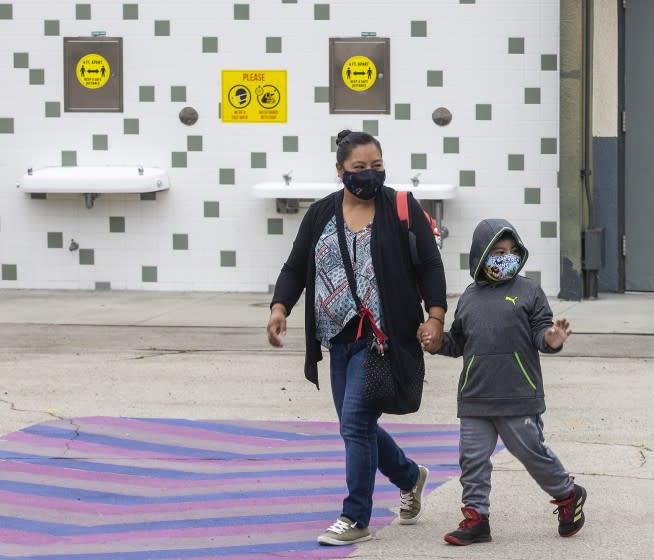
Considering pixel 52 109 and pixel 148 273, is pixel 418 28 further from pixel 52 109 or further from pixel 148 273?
pixel 52 109

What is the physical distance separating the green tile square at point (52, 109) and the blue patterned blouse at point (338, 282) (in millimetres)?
11349

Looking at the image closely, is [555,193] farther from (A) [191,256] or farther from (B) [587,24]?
(A) [191,256]

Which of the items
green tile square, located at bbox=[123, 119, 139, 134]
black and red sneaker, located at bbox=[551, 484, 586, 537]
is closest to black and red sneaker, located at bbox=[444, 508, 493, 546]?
black and red sneaker, located at bbox=[551, 484, 586, 537]

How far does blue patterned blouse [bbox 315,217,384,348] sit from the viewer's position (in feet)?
20.9

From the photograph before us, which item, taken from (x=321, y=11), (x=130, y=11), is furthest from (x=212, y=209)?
(x=321, y=11)

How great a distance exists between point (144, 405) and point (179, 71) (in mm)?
7923

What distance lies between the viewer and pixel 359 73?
665 inches

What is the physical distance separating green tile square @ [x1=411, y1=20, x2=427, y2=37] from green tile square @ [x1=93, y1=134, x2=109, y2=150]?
12.3 feet

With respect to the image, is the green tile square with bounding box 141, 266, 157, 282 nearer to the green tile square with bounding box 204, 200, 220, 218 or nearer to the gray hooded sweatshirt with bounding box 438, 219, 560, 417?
the green tile square with bounding box 204, 200, 220, 218

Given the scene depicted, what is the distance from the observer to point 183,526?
22.0 feet

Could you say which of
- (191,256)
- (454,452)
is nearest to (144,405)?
(454,452)

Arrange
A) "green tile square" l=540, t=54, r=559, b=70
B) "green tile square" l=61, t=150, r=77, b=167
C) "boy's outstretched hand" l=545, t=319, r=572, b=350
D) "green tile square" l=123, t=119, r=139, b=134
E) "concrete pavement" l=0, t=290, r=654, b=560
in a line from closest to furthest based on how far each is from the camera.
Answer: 1. "boy's outstretched hand" l=545, t=319, r=572, b=350
2. "concrete pavement" l=0, t=290, r=654, b=560
3. "green tile square" l=540, t=54, r=559, b=70
4. "green tile square" l=123, t=119, r=139, b=134
5. "green tile square" l=61, t=150, r=77, b=167

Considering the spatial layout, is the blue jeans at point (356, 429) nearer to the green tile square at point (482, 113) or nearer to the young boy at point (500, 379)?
the young boy at point (500, 379)

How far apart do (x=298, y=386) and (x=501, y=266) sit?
450 centimetres
